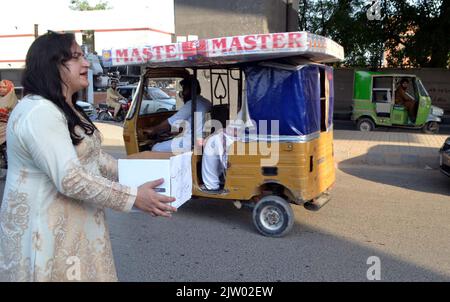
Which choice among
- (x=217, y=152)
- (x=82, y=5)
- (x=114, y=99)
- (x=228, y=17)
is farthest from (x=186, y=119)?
(x=82, y=5)

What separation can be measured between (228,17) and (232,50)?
7566mm

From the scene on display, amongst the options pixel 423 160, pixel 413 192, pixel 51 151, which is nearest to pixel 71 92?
pixel 51 151

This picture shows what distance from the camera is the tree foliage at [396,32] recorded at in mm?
19859

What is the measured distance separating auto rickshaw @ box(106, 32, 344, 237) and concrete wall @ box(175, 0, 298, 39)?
638 centimetres

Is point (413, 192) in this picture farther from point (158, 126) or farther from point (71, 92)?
point (71, 92)

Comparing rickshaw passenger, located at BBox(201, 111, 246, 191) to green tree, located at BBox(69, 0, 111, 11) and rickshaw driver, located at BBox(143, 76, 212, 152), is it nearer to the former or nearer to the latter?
Answer: rickshaw driver, located at BBox(143, 76, 212, 152)

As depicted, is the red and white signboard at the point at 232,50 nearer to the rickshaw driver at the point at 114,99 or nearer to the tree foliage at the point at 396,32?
the rickshaw driver at the point at 114,99

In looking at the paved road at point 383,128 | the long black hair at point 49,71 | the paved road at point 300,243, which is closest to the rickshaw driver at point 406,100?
the paved road at point 383,128

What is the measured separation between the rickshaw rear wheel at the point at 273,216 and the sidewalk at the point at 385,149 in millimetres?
4743

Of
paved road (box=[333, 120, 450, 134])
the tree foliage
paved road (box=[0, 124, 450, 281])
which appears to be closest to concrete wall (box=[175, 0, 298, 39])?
paved road (box=[333, 120, 450, 134])

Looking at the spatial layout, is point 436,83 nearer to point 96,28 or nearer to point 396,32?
point 396,32

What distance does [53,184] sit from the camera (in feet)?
6.19

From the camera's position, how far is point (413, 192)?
7.04 metres

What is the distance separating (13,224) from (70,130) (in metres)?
0.44
